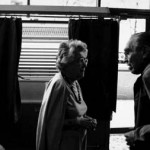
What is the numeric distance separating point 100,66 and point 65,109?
185 centimetres

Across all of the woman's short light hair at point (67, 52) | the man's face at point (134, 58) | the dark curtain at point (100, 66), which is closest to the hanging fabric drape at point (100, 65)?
the dark curtain at point (100, 66)

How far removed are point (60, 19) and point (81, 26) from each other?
518 mm

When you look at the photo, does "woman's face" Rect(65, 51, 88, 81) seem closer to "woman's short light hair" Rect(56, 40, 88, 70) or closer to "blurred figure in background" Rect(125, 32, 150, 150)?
"woman's short light hair" Rect(56, 40, 88, 70)

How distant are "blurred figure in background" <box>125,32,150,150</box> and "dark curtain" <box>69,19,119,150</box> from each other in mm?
2189

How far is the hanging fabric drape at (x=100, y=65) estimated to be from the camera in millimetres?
3869

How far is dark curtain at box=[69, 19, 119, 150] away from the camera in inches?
152

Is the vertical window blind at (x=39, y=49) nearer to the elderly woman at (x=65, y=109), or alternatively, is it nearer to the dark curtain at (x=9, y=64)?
the dark curtain at (x=9, y=64)

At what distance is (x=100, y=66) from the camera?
154 inches

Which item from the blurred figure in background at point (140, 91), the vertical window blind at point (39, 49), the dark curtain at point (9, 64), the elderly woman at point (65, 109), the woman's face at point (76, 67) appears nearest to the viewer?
the blurred figure in background at point (140, 91)

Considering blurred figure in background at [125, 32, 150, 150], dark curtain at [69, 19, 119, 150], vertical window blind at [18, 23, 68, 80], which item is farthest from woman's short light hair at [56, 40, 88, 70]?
vertical window blind at [18, 23, 68, 80]

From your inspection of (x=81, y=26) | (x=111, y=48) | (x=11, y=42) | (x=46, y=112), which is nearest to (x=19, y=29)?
(x=11, y=42)

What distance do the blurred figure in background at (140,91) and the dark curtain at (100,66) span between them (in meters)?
2.19

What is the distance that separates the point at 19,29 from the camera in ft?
12.6

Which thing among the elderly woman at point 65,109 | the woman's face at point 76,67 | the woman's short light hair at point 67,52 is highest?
the woman's short light hair at point 67,52
